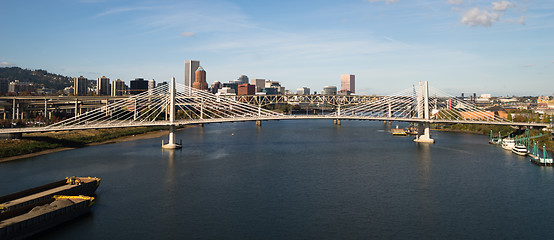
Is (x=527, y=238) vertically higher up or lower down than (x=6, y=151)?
lower down

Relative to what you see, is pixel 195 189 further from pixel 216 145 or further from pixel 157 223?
pixel 216 145

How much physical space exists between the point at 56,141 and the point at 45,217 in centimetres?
2802

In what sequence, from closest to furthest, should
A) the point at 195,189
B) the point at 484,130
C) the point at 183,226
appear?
the point at 183,226
the point at 195,189
the point at 484,130

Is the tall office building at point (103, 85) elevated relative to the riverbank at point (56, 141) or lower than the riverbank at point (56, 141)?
elevated

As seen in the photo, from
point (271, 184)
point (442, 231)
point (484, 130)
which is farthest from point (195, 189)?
point (484, 130)

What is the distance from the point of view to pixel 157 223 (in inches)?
774

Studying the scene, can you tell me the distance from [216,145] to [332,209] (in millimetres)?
27991

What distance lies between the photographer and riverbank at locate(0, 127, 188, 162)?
124 feet

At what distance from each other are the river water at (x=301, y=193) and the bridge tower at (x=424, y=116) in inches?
354

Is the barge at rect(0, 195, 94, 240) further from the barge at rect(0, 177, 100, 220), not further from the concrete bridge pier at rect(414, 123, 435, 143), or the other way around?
the concrete bridge pier at rect(414, 123, 435, 143)

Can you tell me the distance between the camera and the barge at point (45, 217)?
16.9 meters

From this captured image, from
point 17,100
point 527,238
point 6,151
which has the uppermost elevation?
point 17,100

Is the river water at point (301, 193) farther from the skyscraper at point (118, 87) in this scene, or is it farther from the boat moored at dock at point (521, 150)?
the skyscraper at point (118, 87)

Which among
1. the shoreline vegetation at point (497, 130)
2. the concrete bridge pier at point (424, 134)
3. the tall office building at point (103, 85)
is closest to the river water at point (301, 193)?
the shoreline vegetation at point (497, 130)
